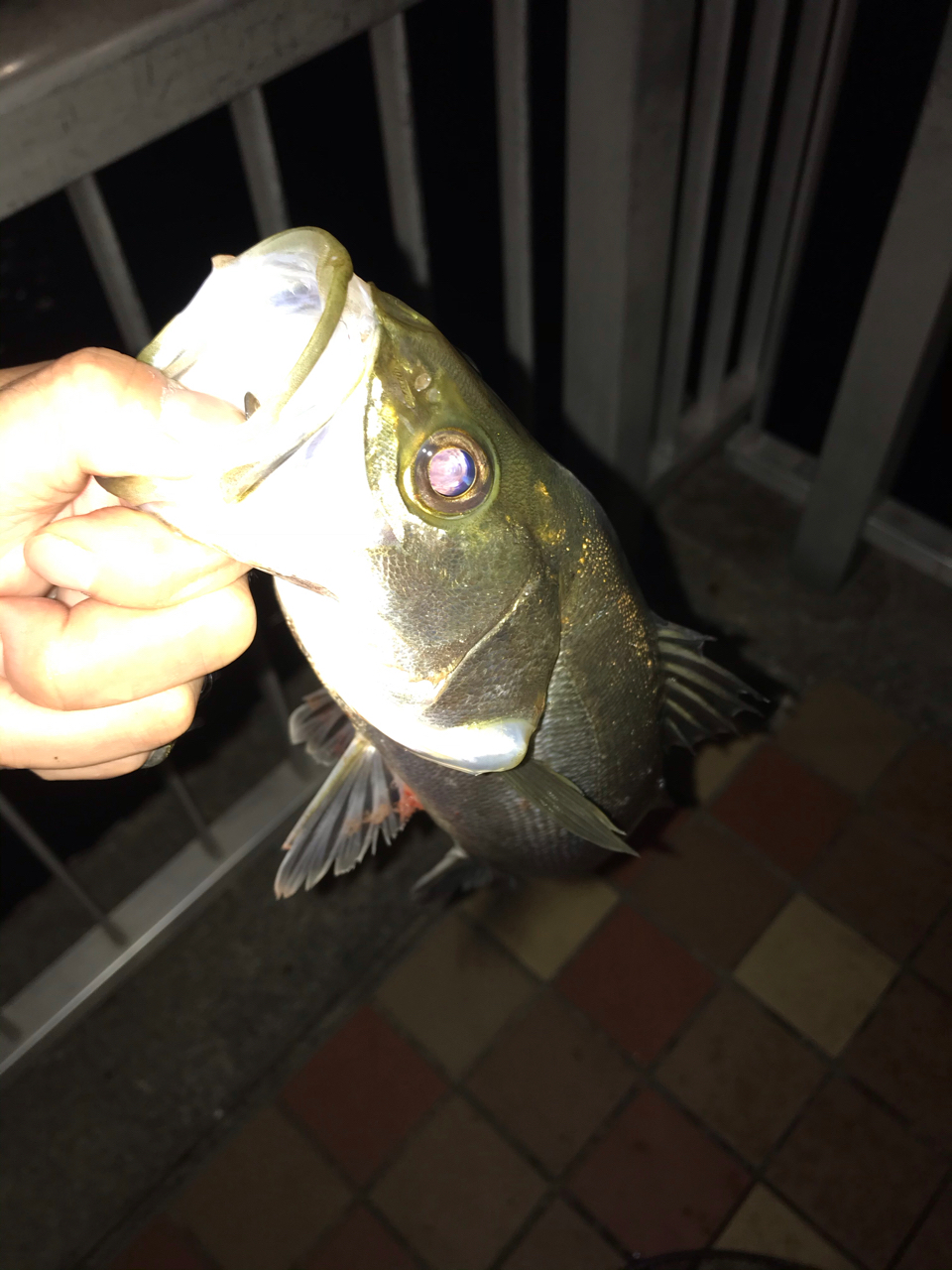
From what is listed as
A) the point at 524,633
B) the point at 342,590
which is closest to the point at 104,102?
the point at 342,590

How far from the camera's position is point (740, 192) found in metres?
2.80

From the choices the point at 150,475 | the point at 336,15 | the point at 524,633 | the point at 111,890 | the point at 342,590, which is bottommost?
the point at 111,890

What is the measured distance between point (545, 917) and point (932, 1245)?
125cm

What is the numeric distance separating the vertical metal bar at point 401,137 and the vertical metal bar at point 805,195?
4.78 ft

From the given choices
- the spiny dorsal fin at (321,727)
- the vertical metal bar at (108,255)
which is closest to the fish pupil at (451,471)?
the spiny dorsal fin at (321,727)

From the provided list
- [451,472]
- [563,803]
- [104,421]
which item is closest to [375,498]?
[451,472]

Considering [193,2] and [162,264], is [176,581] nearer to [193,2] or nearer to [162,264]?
[193,2]

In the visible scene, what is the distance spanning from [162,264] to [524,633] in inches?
216

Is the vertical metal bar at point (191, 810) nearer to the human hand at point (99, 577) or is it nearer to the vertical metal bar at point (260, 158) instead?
the human hand at point (99, 577)

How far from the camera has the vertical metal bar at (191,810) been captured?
7.57ft

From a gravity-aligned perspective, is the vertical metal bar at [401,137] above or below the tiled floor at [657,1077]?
above

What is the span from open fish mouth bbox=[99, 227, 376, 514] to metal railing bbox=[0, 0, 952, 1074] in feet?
1.74

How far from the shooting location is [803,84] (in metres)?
2.65

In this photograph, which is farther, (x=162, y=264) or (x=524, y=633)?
(x=162, y=264)
